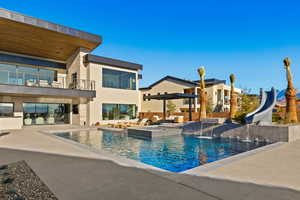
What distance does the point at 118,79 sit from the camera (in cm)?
2331

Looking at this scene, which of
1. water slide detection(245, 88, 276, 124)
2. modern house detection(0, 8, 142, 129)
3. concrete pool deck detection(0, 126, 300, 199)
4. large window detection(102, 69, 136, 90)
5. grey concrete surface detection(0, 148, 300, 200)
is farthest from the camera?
large window detection(102, 69, 136, 90)

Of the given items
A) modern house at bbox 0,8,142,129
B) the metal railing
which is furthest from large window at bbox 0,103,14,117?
the metal railing

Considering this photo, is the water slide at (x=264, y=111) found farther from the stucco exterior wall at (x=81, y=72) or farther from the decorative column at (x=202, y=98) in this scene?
the stucco exterior wall at (x=81, y=72)

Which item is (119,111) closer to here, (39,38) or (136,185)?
(39,38)

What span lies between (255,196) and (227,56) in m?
30.3

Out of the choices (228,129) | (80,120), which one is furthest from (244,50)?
(80,120)

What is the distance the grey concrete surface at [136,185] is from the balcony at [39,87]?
43.0ft

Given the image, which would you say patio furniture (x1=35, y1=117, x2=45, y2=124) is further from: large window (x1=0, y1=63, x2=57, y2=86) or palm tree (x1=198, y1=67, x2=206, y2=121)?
palm tree (x1=198, y1=67, x2=206, y2=121)

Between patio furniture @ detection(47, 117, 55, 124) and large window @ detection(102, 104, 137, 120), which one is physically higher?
large window @ detection(102, 104, 137, 120)

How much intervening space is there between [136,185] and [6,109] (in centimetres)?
1944

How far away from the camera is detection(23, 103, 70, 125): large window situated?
19.4 m

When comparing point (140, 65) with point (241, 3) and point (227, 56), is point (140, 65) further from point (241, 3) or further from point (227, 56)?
point (227, 56)

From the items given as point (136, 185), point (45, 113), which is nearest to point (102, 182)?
point (136, 185)

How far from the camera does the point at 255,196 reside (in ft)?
11.2
